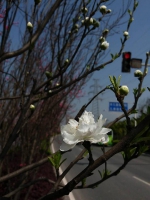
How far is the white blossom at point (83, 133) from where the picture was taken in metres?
0.94

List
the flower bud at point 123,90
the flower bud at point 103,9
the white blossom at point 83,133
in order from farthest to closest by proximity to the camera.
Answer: the flower bud at point 103,9 < the flower bud at point 123,90 < the white blossom at point 83,133

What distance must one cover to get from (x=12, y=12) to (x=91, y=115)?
85.1 inches

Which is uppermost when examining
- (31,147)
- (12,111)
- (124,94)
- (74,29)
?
(74,29)

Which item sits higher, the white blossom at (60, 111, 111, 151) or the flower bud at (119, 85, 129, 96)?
the flower bud at (119, 85, 129, 96)

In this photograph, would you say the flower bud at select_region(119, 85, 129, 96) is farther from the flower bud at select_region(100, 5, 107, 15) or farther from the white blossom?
the flower bud at select_region(100, 5, 107, 15)

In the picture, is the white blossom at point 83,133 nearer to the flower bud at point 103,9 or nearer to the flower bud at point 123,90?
the flower bud at point 123,90

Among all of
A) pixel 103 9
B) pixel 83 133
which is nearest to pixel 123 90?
pixel 83 133

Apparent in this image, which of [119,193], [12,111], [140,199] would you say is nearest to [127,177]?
[119,193]

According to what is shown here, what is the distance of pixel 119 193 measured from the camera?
9891 millimetres

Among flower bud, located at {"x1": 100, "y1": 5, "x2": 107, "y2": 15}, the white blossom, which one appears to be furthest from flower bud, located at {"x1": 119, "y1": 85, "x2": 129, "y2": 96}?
flower bud, located at {"x1": 100, "y1": 5, "x2": 107, "y2": 15}

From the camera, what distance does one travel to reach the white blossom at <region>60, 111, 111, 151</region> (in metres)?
0.94

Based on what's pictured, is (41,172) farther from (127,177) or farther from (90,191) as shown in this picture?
(127,177)

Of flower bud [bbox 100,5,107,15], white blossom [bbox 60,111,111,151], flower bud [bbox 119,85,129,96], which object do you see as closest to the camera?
white blossom [bbox 60,111,111,151]

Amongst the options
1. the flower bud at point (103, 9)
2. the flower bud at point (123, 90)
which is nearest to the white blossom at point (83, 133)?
the flower bud at point (123, 90)
